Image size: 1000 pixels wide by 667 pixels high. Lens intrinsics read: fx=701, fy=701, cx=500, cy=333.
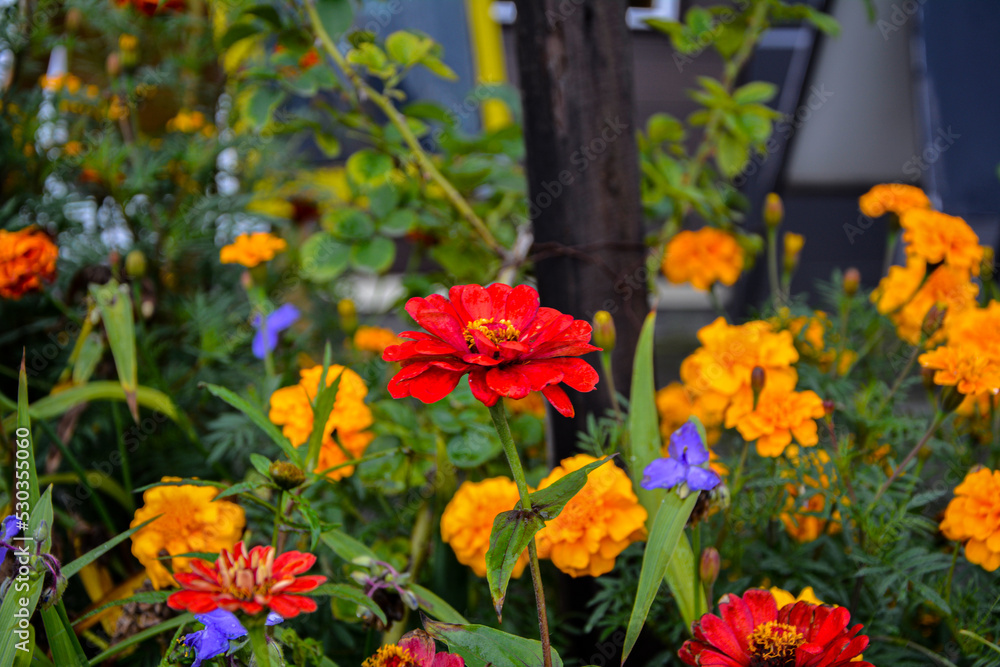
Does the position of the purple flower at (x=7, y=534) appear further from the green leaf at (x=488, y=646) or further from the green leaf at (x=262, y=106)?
the green leaf at (x=262, y=106)

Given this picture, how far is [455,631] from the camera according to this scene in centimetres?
44

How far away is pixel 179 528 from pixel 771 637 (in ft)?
1.64

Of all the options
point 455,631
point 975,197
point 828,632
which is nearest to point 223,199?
point 455,631

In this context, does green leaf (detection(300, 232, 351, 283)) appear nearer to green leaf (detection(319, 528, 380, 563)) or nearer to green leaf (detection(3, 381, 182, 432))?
green leaf (detection(3, 381, 182, 432))

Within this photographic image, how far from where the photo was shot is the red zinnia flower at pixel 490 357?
383 millimetres

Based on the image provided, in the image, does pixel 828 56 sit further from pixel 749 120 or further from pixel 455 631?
pixel 455 631

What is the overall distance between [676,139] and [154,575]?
1000 millimetres

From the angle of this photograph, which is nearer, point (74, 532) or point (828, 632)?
point (828, 632)

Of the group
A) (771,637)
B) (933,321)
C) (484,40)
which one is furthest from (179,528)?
(484,40)

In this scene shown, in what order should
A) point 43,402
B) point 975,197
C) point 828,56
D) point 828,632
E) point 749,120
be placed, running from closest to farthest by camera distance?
point 828,632
point 43,402
point 749,120
point 975,197
point 828,56

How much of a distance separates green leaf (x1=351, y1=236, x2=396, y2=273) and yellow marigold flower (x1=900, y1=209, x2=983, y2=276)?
63 cm

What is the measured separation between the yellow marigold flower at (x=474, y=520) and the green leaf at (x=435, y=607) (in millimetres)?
63

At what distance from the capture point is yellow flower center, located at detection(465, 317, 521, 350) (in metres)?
0.41

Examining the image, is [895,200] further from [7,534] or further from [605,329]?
[7,534]
